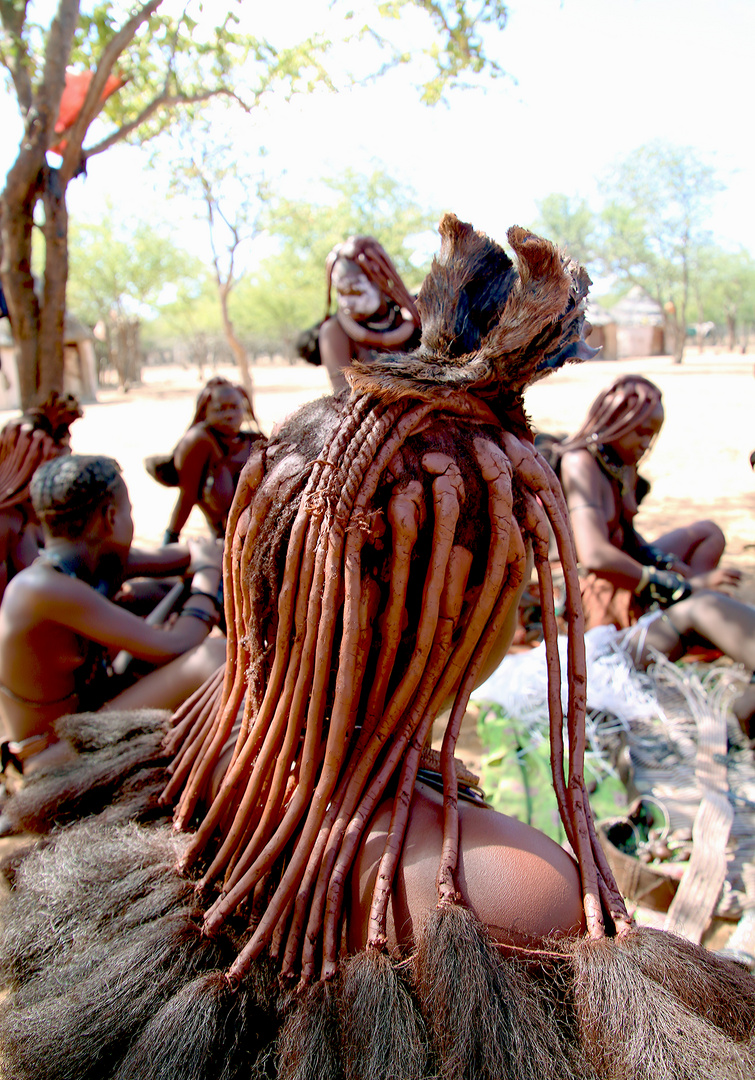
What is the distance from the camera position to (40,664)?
2287 millimetres

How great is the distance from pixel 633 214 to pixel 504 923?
1625 inches

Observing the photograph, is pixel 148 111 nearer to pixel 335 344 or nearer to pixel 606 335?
pixel 335 344

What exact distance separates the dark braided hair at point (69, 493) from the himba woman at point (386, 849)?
1.36m

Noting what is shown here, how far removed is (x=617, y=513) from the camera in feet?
12.9

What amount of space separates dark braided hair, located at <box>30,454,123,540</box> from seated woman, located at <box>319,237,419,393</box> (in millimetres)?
1763

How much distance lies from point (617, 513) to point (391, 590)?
3.24 meters

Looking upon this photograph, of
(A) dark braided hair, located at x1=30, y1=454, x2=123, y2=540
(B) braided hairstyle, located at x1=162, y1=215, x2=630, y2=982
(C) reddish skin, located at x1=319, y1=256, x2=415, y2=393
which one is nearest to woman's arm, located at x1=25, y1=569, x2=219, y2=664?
(A) dark braided hair, located at x1=30, y1=454, x2=123, y2=540

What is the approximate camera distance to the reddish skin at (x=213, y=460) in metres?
4.30

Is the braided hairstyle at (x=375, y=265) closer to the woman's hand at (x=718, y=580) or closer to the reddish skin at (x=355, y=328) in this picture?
the reddish skin at (x=355, y=328)

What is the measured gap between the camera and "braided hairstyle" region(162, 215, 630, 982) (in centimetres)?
100

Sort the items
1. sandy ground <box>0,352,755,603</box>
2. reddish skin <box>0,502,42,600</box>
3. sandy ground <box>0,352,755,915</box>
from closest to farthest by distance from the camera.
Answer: reddish skin <box>0,502,42,600</box> < sandy ground <box>0,352,755,915</box> < sandy ground <box>0,352,755,603</box>

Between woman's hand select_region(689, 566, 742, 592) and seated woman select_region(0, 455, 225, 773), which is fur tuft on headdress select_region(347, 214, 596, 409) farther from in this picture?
woman's hand select_region(689, 566, 742, 592)

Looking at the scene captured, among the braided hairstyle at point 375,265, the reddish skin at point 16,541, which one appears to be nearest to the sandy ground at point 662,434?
the braided hairstyle at point 375,265

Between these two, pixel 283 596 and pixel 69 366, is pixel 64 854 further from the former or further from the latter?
pixel 69 366
